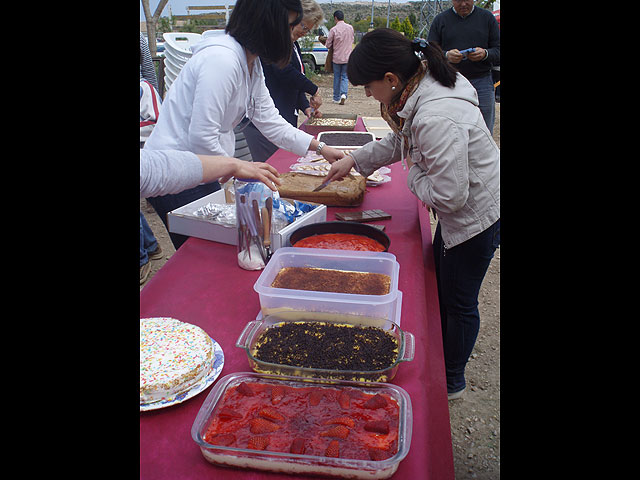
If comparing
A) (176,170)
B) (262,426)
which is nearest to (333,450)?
(262,426)

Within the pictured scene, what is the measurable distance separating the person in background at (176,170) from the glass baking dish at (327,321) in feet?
1.53

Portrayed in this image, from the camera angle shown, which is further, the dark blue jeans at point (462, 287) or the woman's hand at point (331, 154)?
the woman's hand at point (331, 154)

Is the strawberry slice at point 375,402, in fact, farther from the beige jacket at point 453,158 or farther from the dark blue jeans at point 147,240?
the dark blue jeans at point 147,240

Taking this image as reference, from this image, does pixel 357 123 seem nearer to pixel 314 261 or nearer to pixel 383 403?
pixel 314 261

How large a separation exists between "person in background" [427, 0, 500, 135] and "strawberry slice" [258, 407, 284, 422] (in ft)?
13.3

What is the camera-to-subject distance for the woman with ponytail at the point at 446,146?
1.60 meters

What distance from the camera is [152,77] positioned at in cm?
373

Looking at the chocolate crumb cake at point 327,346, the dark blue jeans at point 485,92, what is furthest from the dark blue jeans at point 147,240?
the dark blue jeans at point 485,92

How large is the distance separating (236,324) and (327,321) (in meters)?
0.30

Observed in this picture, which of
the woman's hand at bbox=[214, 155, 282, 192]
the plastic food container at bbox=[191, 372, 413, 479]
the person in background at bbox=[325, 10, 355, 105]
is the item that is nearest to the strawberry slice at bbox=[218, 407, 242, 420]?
the plastic food container at bbox=[191, 372, 413, 479]

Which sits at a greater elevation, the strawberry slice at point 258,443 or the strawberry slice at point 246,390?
the strawberry slice at point 258,443

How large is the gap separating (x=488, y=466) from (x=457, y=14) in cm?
404

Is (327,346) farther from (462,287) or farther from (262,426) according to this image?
(462,287)

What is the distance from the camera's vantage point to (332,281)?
54.2 inches
